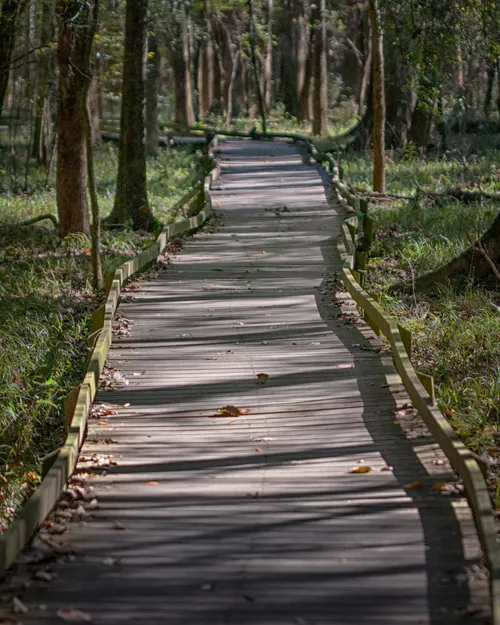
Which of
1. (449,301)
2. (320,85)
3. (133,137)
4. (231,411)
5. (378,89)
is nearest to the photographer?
(231,411)

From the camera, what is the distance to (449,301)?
11477mm

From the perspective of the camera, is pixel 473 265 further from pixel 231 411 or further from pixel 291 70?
pixel 291 70

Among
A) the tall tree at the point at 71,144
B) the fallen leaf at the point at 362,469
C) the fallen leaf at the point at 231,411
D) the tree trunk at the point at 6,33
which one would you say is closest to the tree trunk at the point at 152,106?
the tall tree at the point at 71,144

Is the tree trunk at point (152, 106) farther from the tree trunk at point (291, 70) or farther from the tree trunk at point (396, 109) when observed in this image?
the tree trunk at point (291, 70)

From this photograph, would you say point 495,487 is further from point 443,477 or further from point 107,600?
point 107,600

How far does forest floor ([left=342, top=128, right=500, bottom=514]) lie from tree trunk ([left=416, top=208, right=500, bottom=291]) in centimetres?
14

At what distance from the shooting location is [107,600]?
4590 mm

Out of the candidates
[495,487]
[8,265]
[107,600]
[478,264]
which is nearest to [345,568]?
[107,600]

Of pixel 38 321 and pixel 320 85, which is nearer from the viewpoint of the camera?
pixel 38 321

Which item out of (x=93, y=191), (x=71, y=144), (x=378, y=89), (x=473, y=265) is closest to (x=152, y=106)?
(x=378, y=89)

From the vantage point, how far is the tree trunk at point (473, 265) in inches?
468

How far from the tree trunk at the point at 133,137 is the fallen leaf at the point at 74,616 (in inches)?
591

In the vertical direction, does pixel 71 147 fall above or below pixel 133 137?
above

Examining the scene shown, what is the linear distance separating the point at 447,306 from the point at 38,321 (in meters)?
5.06
